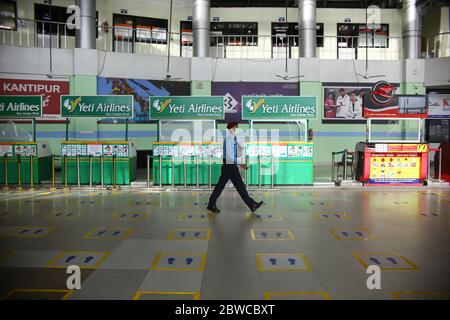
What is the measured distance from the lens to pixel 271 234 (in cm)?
677

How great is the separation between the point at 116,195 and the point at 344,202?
5643mm

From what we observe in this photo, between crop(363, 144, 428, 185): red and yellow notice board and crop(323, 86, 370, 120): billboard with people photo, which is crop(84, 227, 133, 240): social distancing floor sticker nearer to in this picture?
crop(363, 144, 428, 185): red and yellow notice board

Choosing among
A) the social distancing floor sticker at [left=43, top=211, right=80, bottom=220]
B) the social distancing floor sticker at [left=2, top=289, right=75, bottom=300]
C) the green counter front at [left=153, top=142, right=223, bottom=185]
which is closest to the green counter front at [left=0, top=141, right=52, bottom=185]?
the green counter front at [left=153, top=142, right=223, bottom=185]

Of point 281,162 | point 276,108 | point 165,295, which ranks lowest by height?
point 165,295

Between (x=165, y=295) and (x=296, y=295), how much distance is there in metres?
1.26

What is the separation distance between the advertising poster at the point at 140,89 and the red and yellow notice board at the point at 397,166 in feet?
28.1

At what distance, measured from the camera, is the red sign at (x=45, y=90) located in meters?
16.1

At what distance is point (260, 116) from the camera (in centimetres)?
1243

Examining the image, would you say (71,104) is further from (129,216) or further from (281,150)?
(281,150)

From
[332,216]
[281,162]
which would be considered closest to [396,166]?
[281,162]

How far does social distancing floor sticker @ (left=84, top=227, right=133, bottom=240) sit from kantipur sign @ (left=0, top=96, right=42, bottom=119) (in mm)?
6829

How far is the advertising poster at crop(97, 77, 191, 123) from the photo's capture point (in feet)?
55.8
